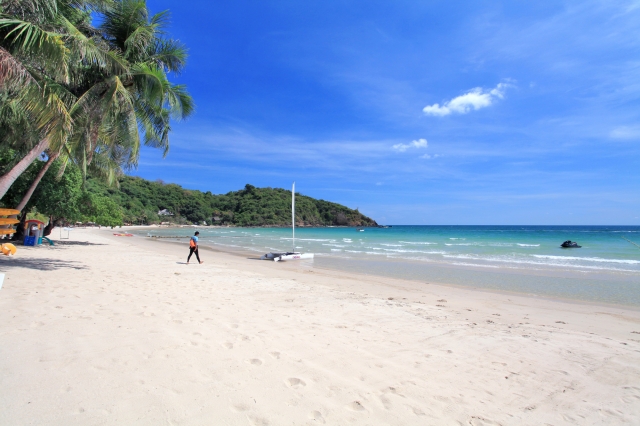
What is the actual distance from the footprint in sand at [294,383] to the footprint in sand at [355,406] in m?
0.47

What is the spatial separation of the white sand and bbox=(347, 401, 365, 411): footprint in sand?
0.02 meters

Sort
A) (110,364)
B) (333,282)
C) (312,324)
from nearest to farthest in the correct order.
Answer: (110,364), (312,324), (333,282)

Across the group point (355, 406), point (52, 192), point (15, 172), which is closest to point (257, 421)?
point (355, 406)

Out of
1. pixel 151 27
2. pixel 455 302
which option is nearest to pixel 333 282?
pixel 455 302

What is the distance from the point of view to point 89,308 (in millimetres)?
5094

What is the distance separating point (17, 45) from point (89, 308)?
17.0 feet

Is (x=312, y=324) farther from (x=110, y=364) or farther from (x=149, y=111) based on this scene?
(x=149, y=111)

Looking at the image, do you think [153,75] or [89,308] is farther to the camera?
[153,75]

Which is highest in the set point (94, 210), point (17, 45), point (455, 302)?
point (17, 45)

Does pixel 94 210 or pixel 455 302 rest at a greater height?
pixel 94 210

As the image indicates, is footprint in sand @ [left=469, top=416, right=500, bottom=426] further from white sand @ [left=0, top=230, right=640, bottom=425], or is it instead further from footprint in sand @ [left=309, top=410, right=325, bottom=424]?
footprint in sand @ [left=309, top=410, right=325, bottom=424]

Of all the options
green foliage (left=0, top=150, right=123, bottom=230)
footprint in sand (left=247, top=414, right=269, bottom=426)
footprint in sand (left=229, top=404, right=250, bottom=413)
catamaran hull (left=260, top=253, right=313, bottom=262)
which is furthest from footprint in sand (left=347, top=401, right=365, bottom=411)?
green foliage (left=0, top=150, right=123, bottom=230)

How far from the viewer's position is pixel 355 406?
2725 millimetres

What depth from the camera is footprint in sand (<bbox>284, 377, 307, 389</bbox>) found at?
9.77ft
